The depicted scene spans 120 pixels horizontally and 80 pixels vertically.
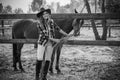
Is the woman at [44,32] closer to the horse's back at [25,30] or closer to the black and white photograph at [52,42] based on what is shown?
the black and white photograph at [52,42]

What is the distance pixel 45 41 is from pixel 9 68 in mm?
2723

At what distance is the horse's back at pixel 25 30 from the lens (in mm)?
4773

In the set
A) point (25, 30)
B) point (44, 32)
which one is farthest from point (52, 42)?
point (25, 30)

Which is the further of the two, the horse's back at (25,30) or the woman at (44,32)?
the horse's back at (25,30)

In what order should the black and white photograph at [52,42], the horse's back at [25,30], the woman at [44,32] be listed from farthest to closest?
the horse's back at [25,30]
the black and white photograph at [52,42]
the woman at [44,32]

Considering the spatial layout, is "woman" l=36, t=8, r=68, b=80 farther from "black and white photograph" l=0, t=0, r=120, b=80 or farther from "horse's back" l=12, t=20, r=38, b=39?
"horse's back" l=12, t=20, r=38, b=39

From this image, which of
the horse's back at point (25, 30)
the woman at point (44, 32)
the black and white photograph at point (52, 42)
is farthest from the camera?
the horse's back at point (25, 30)

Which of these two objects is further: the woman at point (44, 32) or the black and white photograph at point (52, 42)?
the black and white photograph at point (52, 42)

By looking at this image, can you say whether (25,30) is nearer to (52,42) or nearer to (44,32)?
(52,42)

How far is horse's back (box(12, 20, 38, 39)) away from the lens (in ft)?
15.7

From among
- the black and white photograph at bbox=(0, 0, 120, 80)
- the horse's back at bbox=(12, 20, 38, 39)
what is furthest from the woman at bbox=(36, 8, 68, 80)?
the horse's back at bbox=(12, 20, 38, 39)

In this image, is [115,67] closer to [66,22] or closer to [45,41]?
[66,22]

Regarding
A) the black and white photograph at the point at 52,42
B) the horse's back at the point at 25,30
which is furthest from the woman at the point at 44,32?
the horse's back at the point at 25,30

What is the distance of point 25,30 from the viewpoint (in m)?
4.84
